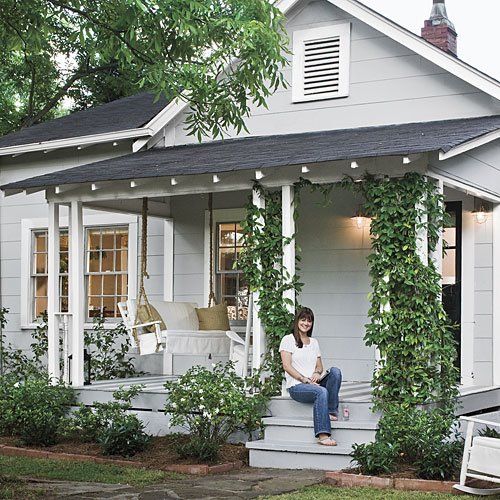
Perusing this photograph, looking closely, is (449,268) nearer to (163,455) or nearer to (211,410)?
(211,410)

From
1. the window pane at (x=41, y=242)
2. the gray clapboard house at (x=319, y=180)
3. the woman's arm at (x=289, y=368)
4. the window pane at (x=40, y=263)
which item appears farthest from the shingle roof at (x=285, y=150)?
the window pane at (x=40, y=263)

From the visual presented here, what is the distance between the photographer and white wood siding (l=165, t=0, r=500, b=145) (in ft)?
38.6

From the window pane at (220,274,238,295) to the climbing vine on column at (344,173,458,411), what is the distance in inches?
156

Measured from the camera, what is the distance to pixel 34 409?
36.3 ft

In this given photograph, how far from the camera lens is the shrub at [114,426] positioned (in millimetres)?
10180

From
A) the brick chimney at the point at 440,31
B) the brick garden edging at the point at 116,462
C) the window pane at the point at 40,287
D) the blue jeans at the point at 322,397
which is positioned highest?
the brick chimney at the point at 440,31

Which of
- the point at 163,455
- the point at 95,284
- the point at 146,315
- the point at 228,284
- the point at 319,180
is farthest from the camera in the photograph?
the point at 95,284

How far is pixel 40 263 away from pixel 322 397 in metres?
7.27

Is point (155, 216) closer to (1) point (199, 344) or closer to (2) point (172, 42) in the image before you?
(1) point (199, 344)

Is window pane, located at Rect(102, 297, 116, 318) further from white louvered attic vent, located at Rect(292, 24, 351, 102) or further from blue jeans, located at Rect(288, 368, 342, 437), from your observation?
blue jeans, located at Rect(288, 368, 342, 437)

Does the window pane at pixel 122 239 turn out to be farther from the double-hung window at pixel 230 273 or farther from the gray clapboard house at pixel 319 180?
the double-hung window at pixel 230 273

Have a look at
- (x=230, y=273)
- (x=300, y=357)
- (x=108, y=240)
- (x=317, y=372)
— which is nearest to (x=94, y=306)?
(x=108, y=240)

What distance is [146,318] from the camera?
11703mm

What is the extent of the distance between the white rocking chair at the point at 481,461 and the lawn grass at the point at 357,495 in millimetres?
177
